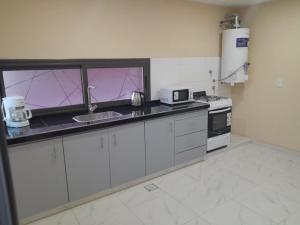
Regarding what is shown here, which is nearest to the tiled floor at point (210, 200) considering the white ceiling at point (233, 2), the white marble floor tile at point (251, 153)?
the white marble floor tile at point (251, 153)

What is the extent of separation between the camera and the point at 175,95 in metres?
3.22

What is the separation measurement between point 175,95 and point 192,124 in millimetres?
480

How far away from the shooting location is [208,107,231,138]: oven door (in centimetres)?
345

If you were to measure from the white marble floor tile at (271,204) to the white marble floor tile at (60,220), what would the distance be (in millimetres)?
1787

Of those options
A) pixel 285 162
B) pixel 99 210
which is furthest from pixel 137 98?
pixel 285 162

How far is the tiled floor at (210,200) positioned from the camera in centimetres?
220

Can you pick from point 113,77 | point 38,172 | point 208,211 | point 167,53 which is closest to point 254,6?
point 167,53

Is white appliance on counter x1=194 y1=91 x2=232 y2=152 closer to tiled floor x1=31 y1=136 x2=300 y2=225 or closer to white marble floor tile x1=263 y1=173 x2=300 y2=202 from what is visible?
tiled floor x1=31 y1=136 x2=300 y2=225

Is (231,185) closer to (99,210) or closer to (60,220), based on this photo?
(99,210)

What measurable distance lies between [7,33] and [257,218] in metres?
3.09

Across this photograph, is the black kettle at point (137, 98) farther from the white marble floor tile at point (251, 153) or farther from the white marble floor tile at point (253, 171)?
the white marble floor tile at point (251, 153)

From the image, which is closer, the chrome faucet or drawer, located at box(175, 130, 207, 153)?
the chrome faucet

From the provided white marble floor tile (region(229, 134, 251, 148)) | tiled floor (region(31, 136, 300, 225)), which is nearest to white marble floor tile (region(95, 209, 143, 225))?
tiled floor (region(31, 136, 300, 225))

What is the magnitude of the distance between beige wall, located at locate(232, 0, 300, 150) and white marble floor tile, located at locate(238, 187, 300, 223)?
4.84 feet
